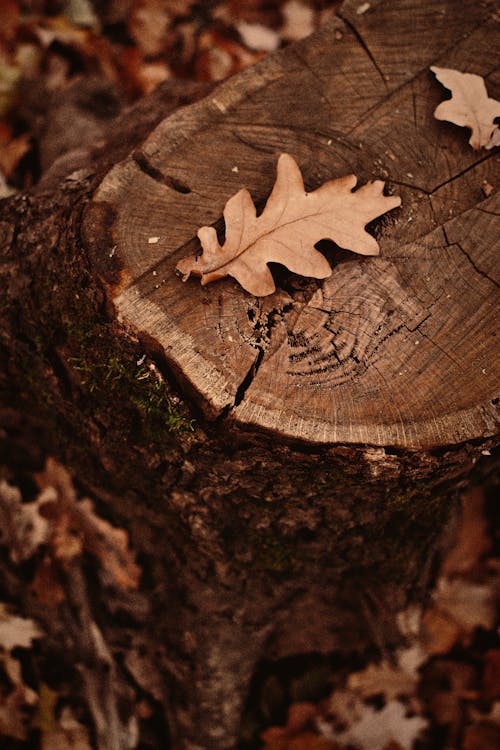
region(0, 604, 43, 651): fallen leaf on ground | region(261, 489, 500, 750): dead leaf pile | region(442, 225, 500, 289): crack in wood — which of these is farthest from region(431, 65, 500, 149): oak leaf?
region(0, 604, 43, 651): fallen leaf on ground

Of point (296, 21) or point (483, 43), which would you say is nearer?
point (483, 43)

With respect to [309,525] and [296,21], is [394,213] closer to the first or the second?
[309,525]

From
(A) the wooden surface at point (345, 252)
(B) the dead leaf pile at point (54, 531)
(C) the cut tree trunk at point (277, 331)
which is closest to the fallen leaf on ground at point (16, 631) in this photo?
(B) the dead leaf pile at point (54, 531)

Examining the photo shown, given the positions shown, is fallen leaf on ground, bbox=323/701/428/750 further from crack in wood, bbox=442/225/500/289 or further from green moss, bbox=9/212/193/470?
crack in wood, bbox=442/225/500/289

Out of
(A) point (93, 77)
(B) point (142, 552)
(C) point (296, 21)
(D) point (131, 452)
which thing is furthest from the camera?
(C) point (296, 21)

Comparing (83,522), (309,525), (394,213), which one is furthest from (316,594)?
(394,213)

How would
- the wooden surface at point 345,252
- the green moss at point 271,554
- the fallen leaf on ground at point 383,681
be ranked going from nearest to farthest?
the wooden surface at point 345,252 < the green moss at point 271,554 < the fallen leaf on ground at point 383,681

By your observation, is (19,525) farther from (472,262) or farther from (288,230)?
(472,262)

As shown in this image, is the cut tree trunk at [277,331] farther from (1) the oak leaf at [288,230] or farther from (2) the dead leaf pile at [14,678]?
(2) the dead leaf pile at [14,678]
